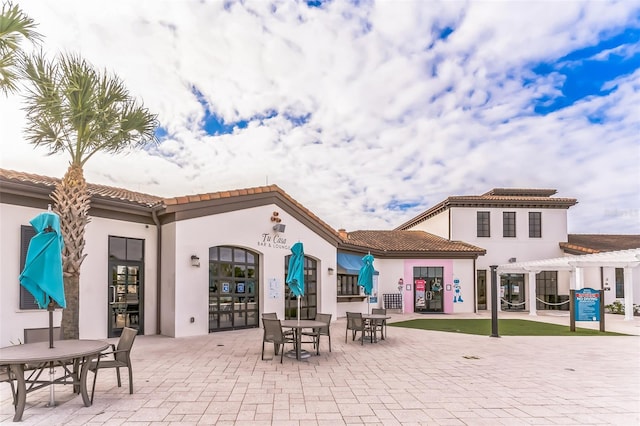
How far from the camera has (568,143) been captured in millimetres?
15336

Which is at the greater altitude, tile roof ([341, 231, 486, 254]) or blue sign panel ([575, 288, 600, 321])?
tile roof ([341, 231, 486, 254])

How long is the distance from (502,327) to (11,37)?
16.6 meters

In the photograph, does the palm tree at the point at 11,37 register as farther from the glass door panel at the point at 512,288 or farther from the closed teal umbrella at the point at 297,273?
the glass door panel at the point at 512,288

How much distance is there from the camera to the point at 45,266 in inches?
217

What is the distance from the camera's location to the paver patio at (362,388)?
5.17m

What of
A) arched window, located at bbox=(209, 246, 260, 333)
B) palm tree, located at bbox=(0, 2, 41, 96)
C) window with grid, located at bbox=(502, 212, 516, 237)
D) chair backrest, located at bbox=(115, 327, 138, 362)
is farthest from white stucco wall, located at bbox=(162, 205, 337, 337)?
window with grid, located at bbox=(502, 212, 516, 237)

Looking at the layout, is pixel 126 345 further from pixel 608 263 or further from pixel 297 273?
pixel 608 263

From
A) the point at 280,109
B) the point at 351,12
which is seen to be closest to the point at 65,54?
the point at 351,12

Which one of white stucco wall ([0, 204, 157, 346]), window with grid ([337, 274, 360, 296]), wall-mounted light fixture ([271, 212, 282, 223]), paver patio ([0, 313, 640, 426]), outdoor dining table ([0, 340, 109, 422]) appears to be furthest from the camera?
window with grid ([337, 274, 360, 296])

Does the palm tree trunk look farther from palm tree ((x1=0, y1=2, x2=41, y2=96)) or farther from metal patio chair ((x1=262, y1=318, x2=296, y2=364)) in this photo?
metal patio chair ((x1=262, y1=318, x2=296, y2=364))

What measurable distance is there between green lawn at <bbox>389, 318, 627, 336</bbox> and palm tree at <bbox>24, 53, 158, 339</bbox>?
11.0 m

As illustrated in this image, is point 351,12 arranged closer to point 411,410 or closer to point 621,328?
point 411,410

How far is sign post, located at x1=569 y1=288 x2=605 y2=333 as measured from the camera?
576 inches

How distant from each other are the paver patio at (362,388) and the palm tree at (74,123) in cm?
252
